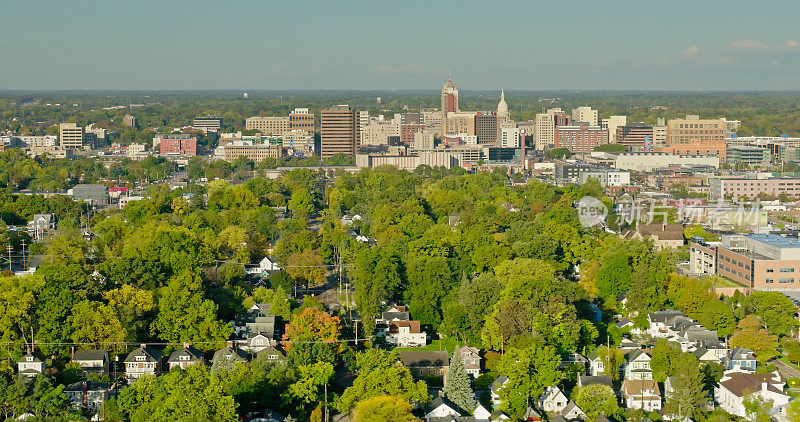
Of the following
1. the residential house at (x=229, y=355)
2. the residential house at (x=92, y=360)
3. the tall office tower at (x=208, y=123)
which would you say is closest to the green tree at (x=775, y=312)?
the residential house at (x=229, y=355)

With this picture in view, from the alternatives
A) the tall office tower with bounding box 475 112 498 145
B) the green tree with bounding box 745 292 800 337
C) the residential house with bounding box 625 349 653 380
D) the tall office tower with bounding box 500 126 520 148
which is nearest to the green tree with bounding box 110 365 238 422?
the residential house with bounding box 625 349 653 380

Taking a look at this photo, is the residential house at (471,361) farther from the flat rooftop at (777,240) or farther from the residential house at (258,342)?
the flat rooftop at (777,240)

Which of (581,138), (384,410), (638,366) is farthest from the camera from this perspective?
(581,138)

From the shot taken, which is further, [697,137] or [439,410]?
[697,137]

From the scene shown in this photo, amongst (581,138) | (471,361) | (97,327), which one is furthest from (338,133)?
(471,361)

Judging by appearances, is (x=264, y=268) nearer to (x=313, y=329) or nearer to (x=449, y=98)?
(x=313, y=329)

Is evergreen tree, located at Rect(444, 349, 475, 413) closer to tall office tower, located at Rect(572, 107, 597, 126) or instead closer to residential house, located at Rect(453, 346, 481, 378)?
residential house, located at Rect(453, 346, 481, 378)
